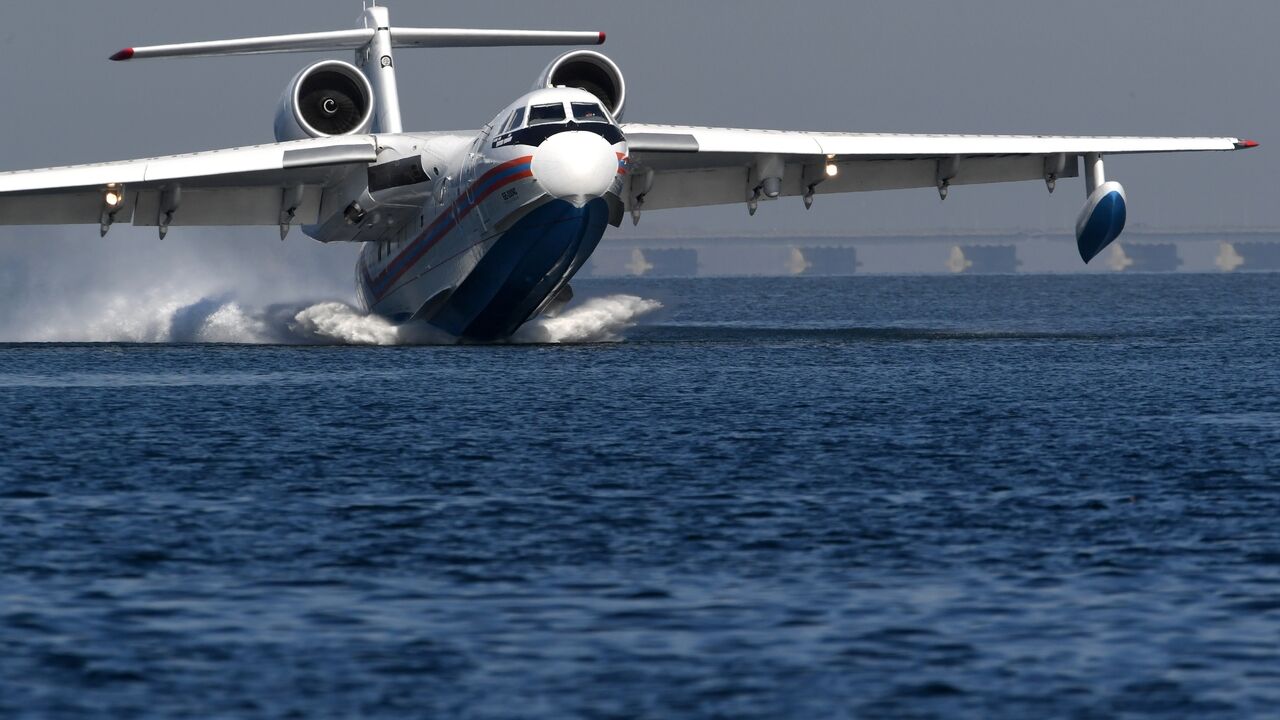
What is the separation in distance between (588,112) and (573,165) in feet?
4.11

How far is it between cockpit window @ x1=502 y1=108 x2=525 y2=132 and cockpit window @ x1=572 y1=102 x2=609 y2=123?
91 centimetres

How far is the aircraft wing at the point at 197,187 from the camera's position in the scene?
35656 millimetres

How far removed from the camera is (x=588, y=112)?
33.9 m

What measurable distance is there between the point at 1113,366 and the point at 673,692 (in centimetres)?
2696

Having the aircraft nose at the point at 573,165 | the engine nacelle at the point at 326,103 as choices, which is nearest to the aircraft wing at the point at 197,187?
the engine nacelle at the point at 326,103

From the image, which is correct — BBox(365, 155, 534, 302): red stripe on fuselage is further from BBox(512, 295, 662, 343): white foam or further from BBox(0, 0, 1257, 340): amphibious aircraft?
BBox(512, 295, 662, 343): white foam

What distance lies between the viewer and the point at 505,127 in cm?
3431

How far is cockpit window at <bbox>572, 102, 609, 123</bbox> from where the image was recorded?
1328 inches

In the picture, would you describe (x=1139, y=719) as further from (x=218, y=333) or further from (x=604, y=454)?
(x=218, y=333)

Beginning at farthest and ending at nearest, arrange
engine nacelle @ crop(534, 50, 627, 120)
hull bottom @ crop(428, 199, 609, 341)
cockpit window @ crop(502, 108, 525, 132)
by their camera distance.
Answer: engine nacelle @ crop(534, 50, 627, 120) < hull bottom @ crop(428, 199, 609, 341) < cockpit window @ crop(502, 108, 525, 132)

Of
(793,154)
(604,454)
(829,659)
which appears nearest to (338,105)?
(793,154)

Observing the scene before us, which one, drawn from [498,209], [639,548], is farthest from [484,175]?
[639,548]

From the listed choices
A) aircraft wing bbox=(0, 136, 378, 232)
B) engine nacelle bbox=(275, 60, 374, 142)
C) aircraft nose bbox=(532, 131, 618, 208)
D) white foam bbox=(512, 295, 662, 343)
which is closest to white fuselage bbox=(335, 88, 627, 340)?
aircraft nose bbox=(532, 131, 618, 208)

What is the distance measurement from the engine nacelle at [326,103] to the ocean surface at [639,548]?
9328 millimetres
